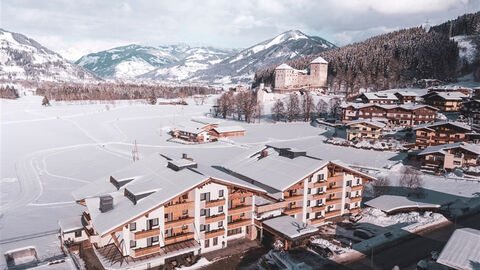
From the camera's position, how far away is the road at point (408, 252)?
22.7 m

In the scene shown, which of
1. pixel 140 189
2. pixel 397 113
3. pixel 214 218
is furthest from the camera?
pixel 397 113

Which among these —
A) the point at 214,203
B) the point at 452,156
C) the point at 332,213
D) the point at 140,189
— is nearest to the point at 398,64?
the point at 452,156

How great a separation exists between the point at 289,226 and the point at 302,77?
455 feet

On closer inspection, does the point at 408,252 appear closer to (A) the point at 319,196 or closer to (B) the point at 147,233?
(A) the point at 319,196

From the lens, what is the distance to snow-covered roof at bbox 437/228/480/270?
17.2m

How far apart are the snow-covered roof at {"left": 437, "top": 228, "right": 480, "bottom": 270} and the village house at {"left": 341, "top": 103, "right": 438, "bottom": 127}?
6176 cm

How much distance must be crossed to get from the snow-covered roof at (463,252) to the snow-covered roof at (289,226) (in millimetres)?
8675

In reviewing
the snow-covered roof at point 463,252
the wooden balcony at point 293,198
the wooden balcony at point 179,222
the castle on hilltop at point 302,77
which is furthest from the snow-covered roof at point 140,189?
the castle on hilltop at point 302,77

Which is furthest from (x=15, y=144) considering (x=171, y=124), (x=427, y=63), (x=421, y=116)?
(x=427, y=63)

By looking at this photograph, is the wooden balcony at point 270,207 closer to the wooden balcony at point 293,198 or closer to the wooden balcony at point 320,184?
the wooden balcony at point 293,198

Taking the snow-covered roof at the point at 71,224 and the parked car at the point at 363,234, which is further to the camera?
the parked car at the point at 363,234

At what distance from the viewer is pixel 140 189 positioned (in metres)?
23.1

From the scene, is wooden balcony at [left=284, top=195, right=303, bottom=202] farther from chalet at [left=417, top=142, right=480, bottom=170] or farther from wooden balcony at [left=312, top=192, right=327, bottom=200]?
chalet at [left=417, top=142, right=480, bottom=170]

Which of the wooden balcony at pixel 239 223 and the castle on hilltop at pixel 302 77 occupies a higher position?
the castle on hilltop at pixel 302 77
